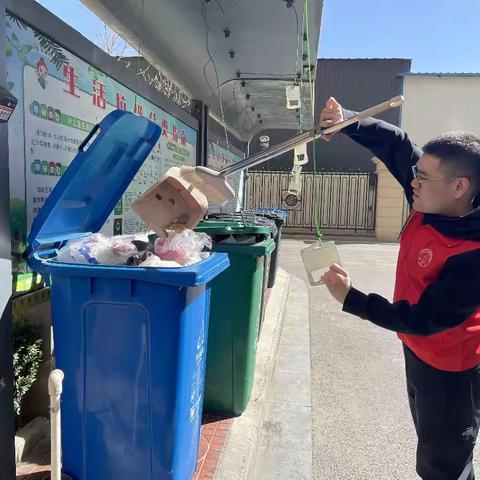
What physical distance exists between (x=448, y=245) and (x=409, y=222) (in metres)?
0.36

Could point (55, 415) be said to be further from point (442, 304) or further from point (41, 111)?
point (41, 111)

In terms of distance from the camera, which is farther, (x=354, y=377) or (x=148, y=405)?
(x=354, y=377)

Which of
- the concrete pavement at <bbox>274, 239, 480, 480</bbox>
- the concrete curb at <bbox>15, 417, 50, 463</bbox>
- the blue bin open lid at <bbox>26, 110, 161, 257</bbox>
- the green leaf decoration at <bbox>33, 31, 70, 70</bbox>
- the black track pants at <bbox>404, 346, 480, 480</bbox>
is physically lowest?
the concrete pavement at <bbox>274, 239, 480, 480</bbox>

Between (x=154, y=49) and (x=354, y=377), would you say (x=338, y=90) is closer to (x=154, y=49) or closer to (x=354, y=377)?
(x=154, y=49)

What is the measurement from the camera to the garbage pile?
79.8 inches

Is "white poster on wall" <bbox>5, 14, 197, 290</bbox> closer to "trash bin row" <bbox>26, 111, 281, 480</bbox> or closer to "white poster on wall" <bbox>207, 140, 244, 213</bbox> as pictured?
"trash bin row" <bbox>26, 111, 281, 480</bbox>

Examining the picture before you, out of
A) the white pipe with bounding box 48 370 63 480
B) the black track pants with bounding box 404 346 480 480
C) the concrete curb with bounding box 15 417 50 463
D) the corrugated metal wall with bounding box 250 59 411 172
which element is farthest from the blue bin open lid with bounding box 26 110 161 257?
the corrugated metal wall with bounding box 250 59 411 172

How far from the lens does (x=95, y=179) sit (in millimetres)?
2426

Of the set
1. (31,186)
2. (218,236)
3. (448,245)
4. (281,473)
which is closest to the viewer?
(448,245)

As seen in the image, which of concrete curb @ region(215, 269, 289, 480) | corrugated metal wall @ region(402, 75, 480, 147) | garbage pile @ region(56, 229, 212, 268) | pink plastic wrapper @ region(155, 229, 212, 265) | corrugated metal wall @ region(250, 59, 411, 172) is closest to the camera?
garbage pile @ region(56, 229, 212, 268)

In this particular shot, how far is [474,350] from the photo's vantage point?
1908mm

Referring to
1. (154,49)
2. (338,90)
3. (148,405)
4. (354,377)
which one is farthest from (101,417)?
(338,90)

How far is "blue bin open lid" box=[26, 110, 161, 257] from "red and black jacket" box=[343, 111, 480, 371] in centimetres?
132

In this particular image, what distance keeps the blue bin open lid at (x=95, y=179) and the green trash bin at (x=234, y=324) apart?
819 millimetres
